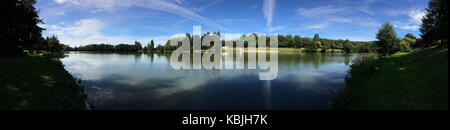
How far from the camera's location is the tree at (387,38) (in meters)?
52.2

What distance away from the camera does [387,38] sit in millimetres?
52906

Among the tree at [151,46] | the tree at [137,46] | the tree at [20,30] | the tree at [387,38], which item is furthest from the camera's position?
the tree at [137,46]

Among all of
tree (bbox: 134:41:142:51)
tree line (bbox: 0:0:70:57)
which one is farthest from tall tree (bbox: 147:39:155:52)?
tree line (bbox: 0:0:70:57)

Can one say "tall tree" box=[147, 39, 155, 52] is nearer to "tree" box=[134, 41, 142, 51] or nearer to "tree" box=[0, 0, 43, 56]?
"tree" box=[134, 41, 142, 51]

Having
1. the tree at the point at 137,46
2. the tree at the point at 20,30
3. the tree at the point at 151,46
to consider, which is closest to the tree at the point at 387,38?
the tree at the point at 20,30

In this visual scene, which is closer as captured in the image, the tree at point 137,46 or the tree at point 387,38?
the tree at point 387,38

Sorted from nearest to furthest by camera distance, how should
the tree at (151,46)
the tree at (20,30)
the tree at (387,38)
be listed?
the tree at (20,30)
the tree at (387,38)
the tree at (151,46)

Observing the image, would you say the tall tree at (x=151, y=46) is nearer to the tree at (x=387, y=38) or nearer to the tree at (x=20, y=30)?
the tree at (x=20, y=30)

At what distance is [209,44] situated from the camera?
340 feet

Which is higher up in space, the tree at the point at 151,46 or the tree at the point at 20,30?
the tree at the point at 151,46

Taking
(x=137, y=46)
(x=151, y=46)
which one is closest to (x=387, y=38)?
(x=151, y=46)
